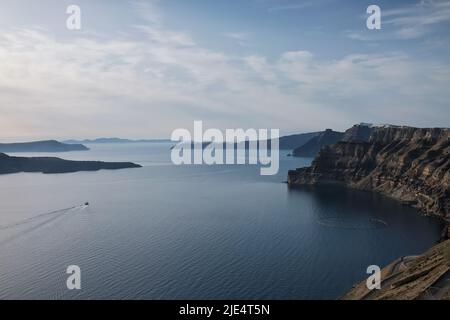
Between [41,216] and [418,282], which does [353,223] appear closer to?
[418,282]

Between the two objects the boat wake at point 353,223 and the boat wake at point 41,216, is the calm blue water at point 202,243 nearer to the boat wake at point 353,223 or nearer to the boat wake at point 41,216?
the boat wake at point 353,223

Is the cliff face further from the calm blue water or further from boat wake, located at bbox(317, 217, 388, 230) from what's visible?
boat wake, located at bbox(317, 217, 388, 230)

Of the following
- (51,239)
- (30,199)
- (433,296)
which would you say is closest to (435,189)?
(433,296)

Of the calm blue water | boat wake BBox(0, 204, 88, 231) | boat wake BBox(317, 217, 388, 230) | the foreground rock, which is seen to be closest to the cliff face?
the calm blue water

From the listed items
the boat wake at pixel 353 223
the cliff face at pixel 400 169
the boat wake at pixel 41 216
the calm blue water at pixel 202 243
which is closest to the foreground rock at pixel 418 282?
the calm blue water at pixel 202 243

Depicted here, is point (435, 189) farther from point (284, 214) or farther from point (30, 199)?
point (30, 199)

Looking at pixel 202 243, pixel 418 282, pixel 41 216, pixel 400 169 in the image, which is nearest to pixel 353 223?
pixel 202 243
